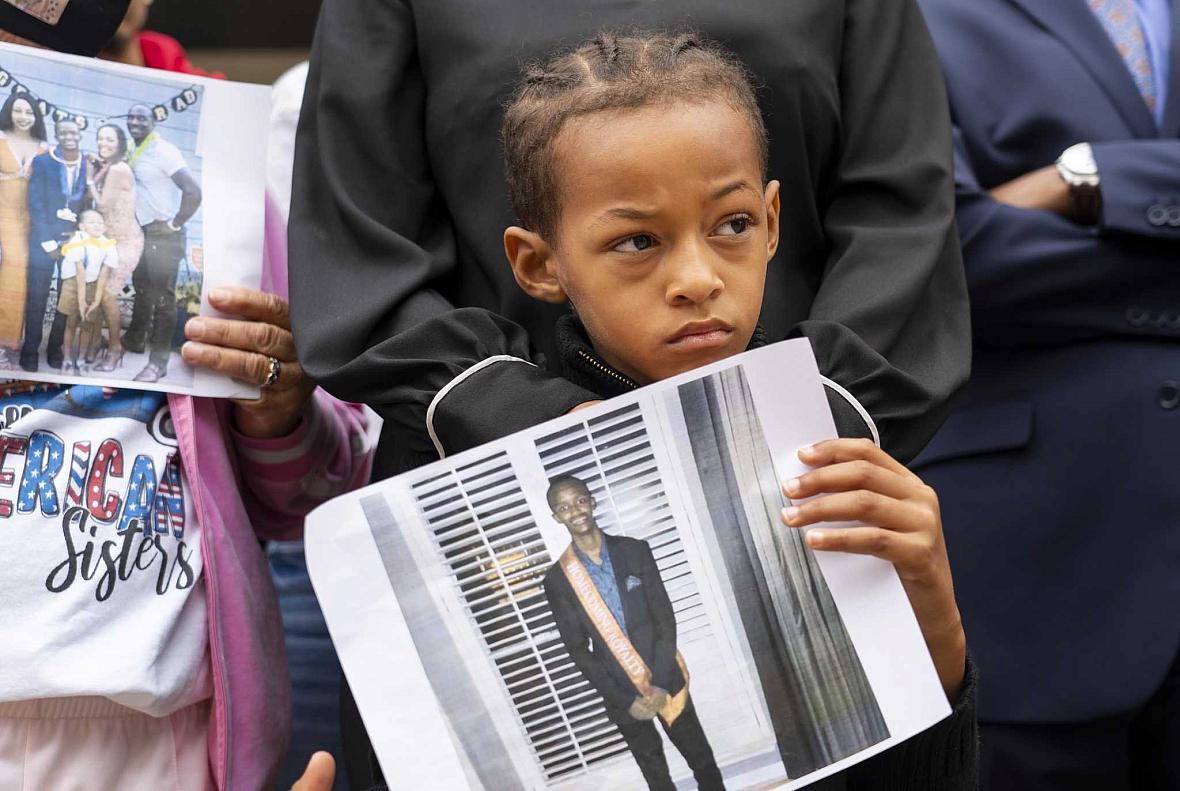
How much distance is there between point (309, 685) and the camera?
2301mm

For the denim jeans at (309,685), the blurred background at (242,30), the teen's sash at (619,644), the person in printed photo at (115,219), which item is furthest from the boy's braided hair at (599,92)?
the blurred background at (242,30)

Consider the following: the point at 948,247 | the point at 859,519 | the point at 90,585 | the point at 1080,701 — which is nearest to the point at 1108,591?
the point at 1080,701

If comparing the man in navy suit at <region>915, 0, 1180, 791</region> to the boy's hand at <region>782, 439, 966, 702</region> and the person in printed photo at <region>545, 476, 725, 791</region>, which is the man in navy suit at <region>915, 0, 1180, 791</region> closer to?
the boy's hand at <region>782, 439, 966, 702</region>

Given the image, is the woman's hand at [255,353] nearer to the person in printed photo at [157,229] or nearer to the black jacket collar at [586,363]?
the person in printed photo at [157,229]

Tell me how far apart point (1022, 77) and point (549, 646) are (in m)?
1.16

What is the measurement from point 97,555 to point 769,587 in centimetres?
74

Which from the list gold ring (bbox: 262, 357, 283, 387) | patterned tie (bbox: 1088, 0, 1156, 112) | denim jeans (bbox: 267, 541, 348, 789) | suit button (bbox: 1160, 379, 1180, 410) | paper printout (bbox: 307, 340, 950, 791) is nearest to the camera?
paper printout (bbox: 307, 340, 950, 791)

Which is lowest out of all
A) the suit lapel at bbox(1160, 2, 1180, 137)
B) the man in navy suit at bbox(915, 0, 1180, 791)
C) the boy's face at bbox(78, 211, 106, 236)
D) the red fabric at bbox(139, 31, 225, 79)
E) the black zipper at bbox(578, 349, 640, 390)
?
the man in navy suit at bbox(915, 0, 1180, 791)

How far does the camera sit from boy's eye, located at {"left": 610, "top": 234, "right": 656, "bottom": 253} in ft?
4.44

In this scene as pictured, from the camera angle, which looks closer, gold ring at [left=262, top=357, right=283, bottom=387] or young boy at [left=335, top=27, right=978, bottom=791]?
young boy at [left=335, top=27, right=978, bottom=791]

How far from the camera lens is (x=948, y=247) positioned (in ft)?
5.27

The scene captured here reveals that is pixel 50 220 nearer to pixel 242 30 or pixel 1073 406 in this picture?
pixel 1073 406

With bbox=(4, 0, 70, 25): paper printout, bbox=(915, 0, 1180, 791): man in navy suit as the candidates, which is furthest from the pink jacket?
bbox=(915, 0, 1180, 791): man in navy suit

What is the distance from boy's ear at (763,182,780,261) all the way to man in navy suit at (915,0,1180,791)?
0.57m
